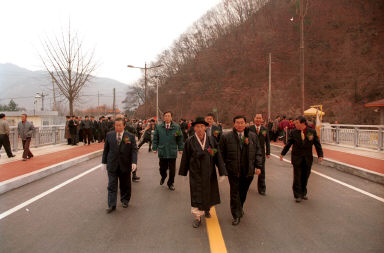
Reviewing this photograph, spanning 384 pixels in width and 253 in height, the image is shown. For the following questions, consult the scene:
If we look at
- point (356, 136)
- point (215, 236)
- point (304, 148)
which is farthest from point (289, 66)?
point (215, 236)

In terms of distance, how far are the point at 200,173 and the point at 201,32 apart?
222 feet

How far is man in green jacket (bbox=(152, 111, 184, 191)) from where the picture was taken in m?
6.83

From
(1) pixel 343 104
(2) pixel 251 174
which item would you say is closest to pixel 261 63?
(1) pixel 343 104

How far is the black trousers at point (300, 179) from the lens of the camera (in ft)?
18.8

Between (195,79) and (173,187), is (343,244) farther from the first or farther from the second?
(195,79)

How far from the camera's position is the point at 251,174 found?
4.55 m

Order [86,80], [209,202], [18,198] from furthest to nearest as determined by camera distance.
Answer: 1. [86,80]
2. [18,198]
3. [209,202]

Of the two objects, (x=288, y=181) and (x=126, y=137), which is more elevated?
(x=126, y=137)

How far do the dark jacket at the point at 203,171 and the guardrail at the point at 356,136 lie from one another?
1189 cm

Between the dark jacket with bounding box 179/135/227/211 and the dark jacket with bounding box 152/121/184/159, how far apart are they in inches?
90.4

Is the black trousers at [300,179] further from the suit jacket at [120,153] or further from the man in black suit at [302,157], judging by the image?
the suit jacket at [120,153]

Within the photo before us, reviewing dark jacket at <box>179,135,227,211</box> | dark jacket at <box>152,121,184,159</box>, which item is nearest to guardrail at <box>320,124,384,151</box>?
dark jacket at <box>152,121,184,159</box>

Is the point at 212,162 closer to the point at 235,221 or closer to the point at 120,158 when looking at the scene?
the point at 235,221

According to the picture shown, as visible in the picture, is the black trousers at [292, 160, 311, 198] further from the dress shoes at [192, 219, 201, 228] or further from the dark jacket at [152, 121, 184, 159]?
the dark jacket at [152, 121, 184, 159]
